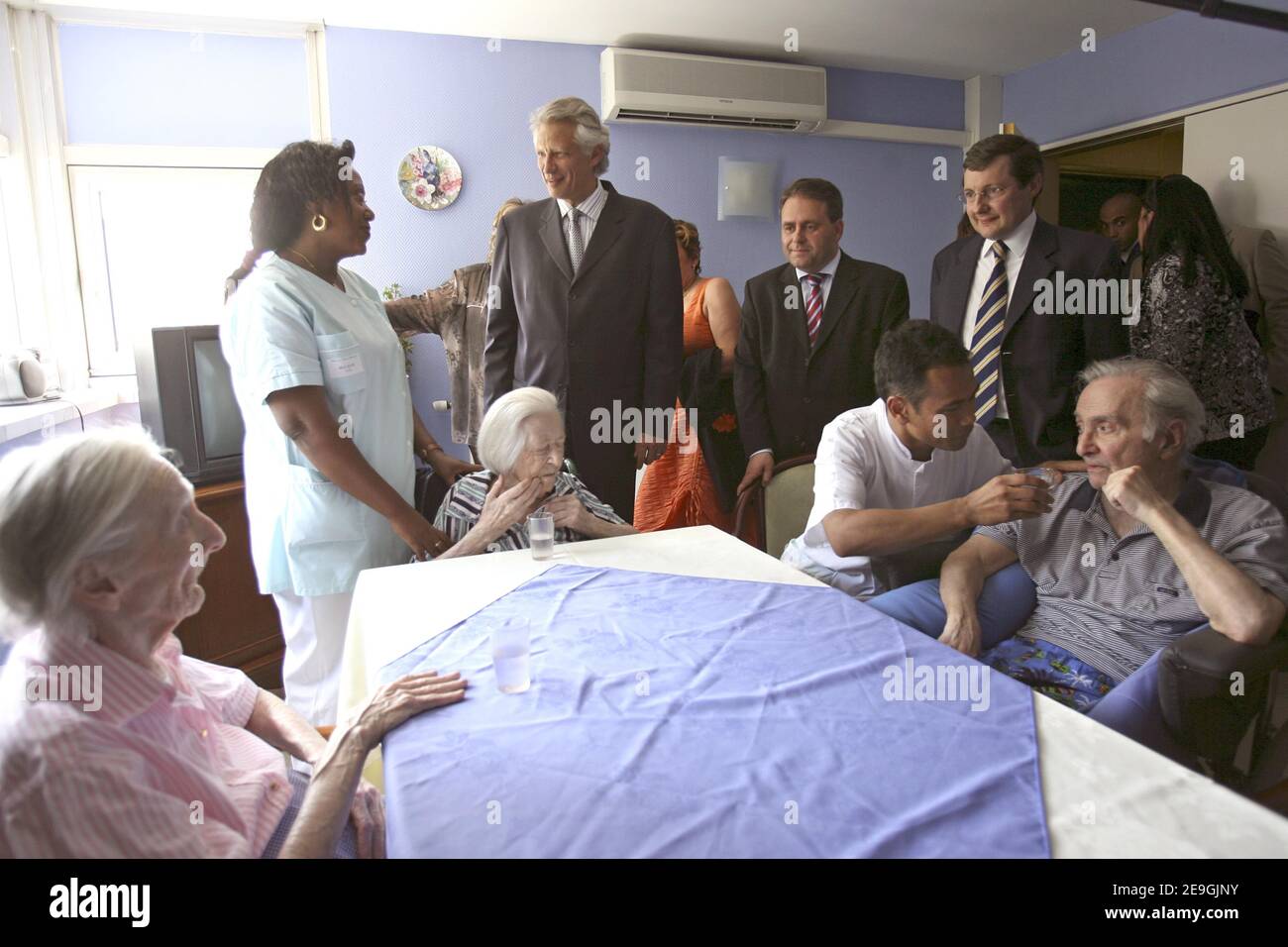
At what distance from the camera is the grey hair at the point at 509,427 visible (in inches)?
83.5

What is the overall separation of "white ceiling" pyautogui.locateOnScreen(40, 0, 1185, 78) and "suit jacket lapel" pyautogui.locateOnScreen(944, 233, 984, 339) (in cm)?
201

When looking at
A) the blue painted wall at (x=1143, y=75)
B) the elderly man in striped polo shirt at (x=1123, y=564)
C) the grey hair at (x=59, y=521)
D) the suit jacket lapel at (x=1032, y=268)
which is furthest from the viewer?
the blue painted wall at (x=1143, y=75)

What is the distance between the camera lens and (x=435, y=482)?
259 centimetres

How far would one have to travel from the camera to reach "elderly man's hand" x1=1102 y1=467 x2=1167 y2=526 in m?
1.66

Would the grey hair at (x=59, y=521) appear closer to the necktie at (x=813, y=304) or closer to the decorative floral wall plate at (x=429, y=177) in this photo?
the necktie at (x=813, y=304)

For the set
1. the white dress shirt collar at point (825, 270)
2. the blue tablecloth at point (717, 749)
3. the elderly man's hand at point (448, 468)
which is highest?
the white dress shirt collar at point (825, 270)

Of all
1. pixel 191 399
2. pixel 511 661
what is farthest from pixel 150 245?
pixel 511 661

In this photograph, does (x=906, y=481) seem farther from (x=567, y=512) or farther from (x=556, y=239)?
(x=556, y=239)

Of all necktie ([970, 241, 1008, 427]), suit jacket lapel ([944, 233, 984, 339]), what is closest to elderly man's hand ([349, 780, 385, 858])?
necktie ([970, 241, 1008, 427])

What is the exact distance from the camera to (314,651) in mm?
2111

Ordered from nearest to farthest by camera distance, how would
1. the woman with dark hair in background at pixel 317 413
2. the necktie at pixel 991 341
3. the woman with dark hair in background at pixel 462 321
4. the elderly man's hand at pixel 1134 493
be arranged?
the elderly man's hand at pixel 1134 493 < the woman with dark hair in background at pixel 317 413 < the necktie at pixel 991 341 < the woman with dark hair in background at pixel 462 321

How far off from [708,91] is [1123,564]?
12.9 feet

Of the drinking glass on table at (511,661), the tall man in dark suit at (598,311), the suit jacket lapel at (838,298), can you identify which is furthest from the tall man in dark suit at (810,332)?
the drinking glass on table at (511,661)
